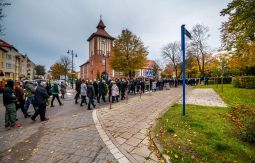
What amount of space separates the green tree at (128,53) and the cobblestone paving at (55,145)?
2561cm

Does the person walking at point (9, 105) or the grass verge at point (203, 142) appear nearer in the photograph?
the grass verge at point (203, 142)

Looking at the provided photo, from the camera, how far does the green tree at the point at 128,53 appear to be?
3062 centimetres

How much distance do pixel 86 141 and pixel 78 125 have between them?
5.61 ft

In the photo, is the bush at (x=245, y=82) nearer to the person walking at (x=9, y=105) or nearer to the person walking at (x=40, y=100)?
the person walking at (x=40, y=100)

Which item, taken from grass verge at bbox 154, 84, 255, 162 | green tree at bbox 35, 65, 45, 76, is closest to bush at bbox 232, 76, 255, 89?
grass verge at bbox 154, 84, 255, 162

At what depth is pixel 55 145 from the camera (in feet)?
13.4

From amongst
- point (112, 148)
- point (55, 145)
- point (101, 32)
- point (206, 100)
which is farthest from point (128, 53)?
point (112, 148)

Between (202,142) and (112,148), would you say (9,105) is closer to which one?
(112,148)

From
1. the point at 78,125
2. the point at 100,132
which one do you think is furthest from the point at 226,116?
the point at 78,125

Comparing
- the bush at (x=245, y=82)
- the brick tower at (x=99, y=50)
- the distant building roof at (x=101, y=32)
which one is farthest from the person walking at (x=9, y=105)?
the distant building roof at (x=101, y=32)

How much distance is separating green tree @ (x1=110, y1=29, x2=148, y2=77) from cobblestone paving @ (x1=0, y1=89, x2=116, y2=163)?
25613mm

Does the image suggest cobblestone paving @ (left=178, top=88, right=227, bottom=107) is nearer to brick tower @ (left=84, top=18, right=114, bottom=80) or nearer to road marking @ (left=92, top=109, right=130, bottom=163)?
road marking @ (left=92, top=109, right=130, bottom=163)

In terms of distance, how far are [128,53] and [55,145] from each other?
92.3 feet

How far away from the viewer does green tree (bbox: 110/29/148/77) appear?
30625mm
